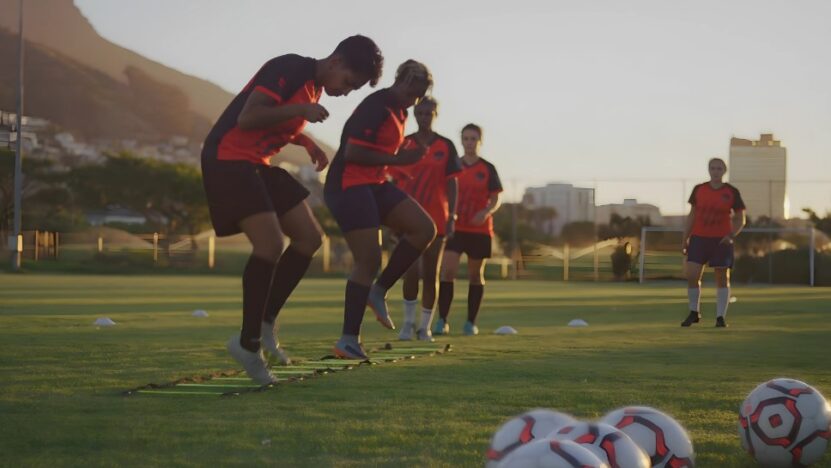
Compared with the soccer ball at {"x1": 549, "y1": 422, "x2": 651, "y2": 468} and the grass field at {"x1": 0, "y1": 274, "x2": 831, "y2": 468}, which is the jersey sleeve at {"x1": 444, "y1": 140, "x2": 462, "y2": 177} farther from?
the soccer ball at {"x1": 549, "y1": 422, "x2": 651, "y2": 468}

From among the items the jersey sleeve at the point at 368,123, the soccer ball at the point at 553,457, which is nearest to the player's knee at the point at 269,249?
the jersey sleeve at the point at 368,123

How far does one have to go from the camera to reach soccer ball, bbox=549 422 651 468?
3.27m

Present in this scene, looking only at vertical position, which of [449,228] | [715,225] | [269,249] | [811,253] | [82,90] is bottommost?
[811,253]

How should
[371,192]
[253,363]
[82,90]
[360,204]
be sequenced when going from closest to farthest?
[253,363] < [360,204] < [371,192] < [82,90]

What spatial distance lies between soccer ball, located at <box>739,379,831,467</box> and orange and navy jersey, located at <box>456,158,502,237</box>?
746cm

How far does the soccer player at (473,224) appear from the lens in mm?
11688

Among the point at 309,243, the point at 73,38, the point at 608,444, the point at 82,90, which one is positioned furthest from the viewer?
the point at 82,90

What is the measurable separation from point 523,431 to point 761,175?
123ft

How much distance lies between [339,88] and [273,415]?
215 centimetres

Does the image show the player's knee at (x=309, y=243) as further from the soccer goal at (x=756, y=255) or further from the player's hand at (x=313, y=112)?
the soccer goal at (x=756, y=255)

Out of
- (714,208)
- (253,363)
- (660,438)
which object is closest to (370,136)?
(253,363)

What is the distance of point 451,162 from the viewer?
1070 cm

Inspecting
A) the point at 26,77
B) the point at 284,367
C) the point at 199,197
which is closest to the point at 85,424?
the point at 284,367

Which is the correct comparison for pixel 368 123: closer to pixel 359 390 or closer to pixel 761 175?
pixel 359 390
